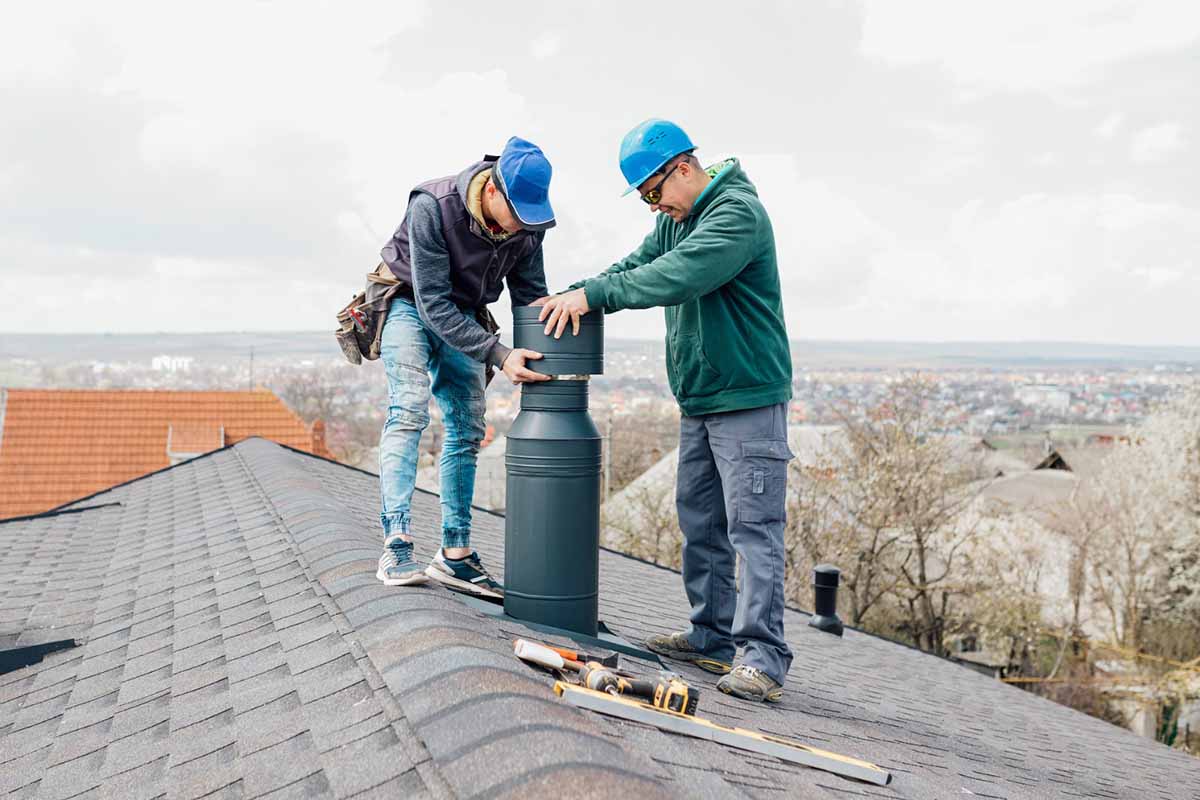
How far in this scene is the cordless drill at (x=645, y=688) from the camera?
2.42m

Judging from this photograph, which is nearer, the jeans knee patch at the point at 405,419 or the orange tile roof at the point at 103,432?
the jeans knee patch at the point at 405,419

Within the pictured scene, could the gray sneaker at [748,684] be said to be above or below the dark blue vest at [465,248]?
below

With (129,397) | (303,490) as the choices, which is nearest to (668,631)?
(303,490)

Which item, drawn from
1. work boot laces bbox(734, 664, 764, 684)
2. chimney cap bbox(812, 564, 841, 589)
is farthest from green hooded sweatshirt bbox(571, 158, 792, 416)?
chimney cap bbox(812, 564, 841, 589)

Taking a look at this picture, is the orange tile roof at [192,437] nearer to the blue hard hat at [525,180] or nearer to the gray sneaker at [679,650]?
the gray sneaker at [679,650]

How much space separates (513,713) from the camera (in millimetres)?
1873

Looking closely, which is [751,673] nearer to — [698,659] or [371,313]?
[698,659]

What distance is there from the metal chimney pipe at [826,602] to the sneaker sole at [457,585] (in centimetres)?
462

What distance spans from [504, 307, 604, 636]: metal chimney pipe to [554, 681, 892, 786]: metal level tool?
739mm

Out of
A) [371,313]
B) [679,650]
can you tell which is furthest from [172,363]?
[679,650]

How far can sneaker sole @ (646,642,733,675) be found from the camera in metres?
3.74

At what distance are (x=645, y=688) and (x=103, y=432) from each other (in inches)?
894

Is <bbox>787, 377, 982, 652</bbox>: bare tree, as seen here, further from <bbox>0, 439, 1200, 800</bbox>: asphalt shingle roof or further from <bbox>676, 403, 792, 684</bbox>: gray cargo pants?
<bbox>676, 403, 792, 684</bbox>: gray cargo pants

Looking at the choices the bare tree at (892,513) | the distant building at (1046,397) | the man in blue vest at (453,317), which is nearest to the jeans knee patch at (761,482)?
the man in blue vest at (453,317)
